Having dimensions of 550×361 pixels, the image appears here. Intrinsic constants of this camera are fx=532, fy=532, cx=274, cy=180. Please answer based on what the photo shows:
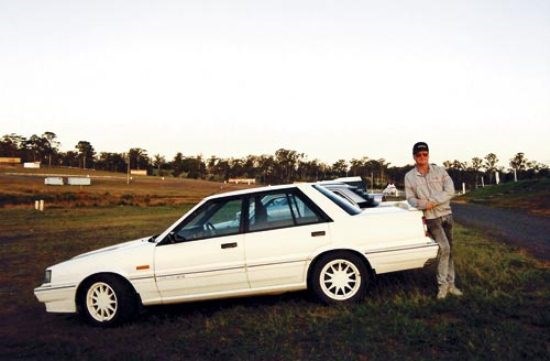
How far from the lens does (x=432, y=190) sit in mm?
6609

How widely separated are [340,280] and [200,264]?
1.70m

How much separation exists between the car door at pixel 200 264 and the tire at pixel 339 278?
887mm

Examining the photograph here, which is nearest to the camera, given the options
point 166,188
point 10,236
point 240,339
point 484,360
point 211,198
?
point 484,360

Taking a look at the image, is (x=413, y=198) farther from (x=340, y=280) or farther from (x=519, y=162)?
(x=519, y=162)

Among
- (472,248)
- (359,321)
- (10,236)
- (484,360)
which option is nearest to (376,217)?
(359,321)

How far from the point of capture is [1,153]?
148375 mm

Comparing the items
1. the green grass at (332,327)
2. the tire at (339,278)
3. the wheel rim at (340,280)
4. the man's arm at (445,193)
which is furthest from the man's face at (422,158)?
the green grass at (332,327)

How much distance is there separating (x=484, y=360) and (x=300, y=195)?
3.05 metres

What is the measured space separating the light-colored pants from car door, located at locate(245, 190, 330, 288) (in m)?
1.34

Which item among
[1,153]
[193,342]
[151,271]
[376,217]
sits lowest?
[193,342]

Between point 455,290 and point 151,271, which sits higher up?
point 151,271

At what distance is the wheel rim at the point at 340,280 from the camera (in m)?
6.41

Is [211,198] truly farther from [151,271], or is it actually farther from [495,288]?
[495,288]

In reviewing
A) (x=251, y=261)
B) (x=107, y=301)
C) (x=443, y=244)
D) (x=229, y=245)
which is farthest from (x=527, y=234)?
(x=107, y=301)
